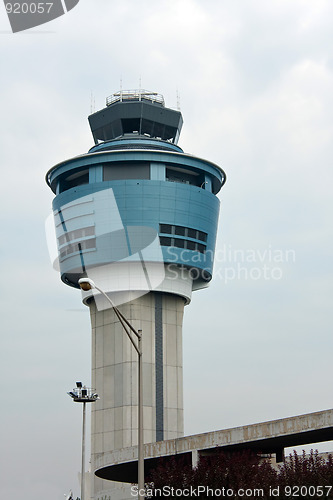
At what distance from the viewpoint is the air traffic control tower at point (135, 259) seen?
89.4 metres

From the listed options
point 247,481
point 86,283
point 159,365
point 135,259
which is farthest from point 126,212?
point 86,283

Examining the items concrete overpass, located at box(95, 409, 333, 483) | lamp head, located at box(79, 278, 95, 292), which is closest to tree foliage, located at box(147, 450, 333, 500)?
concrete overpass, located at box(95, 409, 333, 483)

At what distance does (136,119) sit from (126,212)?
14.5 m

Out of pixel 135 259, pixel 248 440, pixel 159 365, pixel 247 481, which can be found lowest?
pixel 247 481

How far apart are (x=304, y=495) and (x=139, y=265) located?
6585 cm

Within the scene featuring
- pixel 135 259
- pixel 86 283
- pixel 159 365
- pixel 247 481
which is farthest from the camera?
pixel 159 365

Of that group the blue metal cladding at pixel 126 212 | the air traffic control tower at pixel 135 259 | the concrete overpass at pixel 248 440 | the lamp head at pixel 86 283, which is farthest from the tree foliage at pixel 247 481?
the blue metal cladding at pixel 126 212

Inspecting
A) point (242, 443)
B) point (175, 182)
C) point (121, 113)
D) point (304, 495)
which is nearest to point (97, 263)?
point (175, 182)

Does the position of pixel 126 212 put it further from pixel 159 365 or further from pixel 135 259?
pixel 159 365

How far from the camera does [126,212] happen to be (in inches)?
3553

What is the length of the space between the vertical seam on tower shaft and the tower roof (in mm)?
22203

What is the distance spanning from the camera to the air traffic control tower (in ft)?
293

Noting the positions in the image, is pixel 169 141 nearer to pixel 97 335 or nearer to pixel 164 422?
pixel 97 335

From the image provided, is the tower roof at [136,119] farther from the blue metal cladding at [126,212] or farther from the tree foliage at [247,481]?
the tree foliage at [247,481]
